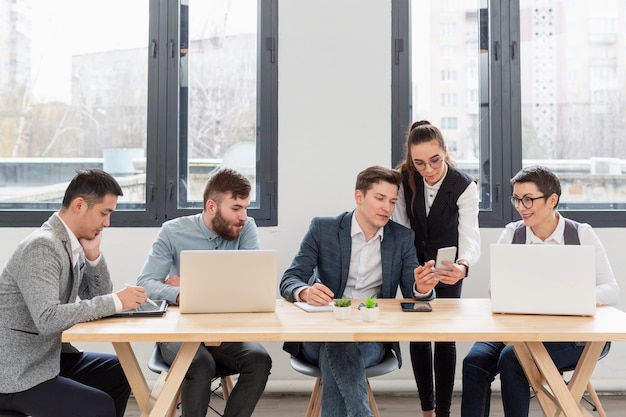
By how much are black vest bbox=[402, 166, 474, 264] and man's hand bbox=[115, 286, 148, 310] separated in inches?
52.4

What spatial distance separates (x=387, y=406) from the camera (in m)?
3.45

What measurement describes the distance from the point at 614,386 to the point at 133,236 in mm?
2814

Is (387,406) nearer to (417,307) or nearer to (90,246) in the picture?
(417,307)

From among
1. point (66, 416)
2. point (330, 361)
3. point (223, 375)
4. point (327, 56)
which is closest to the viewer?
point (66, 416)

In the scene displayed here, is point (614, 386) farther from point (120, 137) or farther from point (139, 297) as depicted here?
point (120, 137)

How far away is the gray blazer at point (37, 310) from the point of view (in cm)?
206

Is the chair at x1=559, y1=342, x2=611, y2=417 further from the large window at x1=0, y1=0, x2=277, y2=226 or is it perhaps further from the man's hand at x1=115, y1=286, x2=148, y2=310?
the large window at x1=0, y1=0, x2=277, y2=226

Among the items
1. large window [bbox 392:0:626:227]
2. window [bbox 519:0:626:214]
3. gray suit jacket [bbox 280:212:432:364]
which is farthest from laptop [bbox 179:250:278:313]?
window [bbox 519:0:626:214]

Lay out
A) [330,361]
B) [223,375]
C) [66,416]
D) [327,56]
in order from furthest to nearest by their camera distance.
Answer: [327,56], [223,375], [330,361], [66,416]

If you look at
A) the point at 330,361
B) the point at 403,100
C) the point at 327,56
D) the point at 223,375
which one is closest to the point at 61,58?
the point at 327,56

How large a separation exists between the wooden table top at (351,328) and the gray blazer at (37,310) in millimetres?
76

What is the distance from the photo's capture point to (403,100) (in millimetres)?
3656

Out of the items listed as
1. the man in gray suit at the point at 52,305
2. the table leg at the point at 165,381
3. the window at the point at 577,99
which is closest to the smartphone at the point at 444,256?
the table leg at the point at 165,381

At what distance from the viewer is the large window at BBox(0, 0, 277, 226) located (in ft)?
12.0
